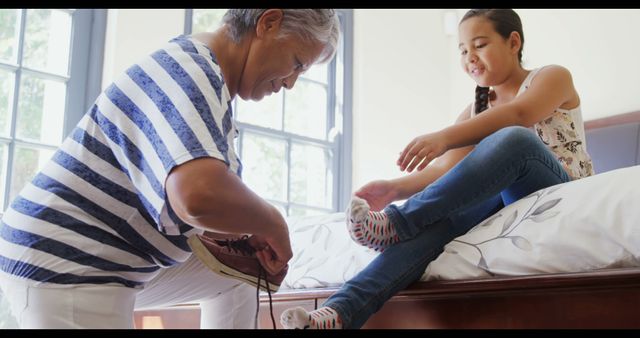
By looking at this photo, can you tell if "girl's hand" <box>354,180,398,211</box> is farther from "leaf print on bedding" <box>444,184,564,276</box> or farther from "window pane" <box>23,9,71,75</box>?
"window pane" <box>23,9,71,75</box>

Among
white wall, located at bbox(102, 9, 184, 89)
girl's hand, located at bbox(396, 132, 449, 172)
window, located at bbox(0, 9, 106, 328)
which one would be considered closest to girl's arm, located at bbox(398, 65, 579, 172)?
girl's hand, located at bbox(396, 132, 449, 172)

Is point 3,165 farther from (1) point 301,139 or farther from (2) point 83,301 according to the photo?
(2) point 83,301

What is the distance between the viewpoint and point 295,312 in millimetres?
1170

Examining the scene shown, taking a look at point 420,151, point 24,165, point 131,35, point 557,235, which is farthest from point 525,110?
point 24,165

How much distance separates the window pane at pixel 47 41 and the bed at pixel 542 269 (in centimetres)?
181

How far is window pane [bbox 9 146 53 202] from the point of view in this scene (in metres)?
2.64

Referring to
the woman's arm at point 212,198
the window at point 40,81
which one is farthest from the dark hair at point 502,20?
the window at point 40,81

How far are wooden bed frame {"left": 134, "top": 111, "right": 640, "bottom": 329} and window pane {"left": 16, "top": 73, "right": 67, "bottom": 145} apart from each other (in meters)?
1.66

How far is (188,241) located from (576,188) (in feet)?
2.30

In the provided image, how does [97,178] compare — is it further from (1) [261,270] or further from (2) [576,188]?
(2) [576,188]

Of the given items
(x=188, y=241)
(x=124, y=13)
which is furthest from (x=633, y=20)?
(x=188, y=241)

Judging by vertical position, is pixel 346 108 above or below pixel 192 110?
above
